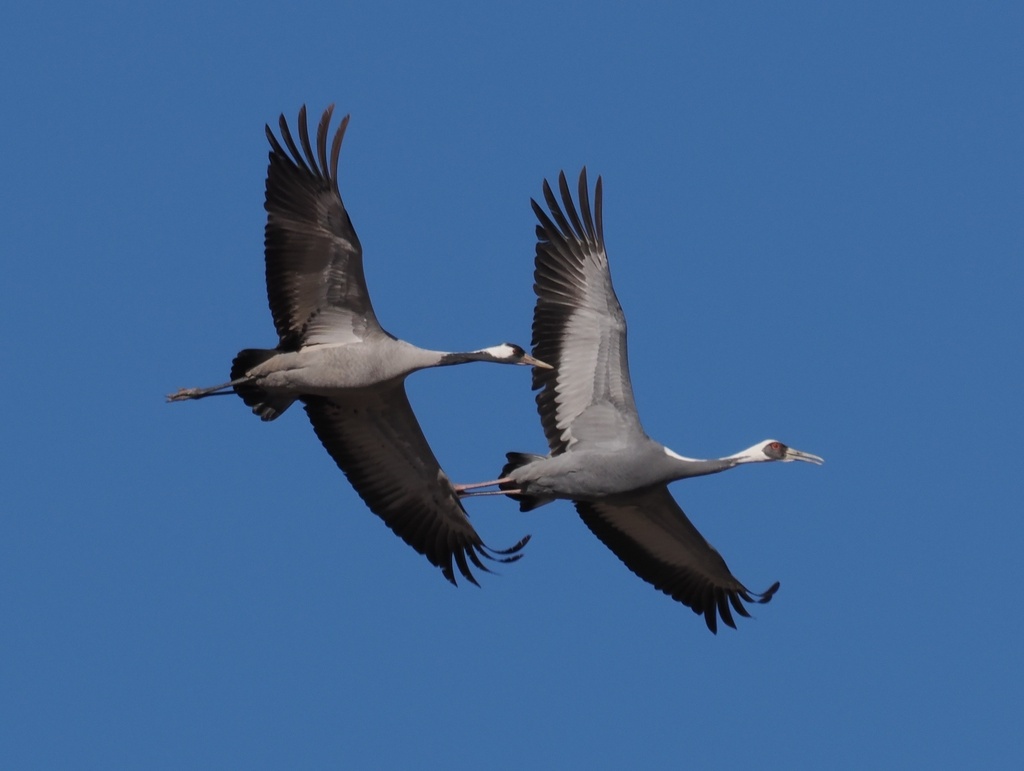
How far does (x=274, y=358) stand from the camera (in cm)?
1888

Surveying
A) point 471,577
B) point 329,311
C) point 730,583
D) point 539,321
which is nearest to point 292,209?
point 329,311

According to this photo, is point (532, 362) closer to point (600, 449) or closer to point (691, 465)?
point (600, 449)

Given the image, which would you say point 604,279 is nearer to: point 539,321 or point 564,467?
point 539,321

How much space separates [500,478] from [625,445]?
4.01ft

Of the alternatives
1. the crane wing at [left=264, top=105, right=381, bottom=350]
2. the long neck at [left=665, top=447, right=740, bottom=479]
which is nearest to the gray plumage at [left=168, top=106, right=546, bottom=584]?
the crane wing at [left=264, top=105, right=381, bottom=350]

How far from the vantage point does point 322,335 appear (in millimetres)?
18828

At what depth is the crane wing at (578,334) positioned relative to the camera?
19797 millimetres

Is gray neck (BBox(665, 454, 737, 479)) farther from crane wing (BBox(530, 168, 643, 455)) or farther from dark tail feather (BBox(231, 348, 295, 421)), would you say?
dark tail feather (BBox(231, 348, 295, 421))

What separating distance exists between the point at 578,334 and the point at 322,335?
267 centimetres

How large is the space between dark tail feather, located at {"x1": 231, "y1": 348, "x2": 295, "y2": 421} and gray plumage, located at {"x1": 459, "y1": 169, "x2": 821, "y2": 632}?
7.00 feet

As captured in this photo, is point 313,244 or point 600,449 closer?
point 313,244

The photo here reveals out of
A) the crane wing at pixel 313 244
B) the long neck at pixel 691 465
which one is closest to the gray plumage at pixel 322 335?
the crane wing at pixel 313 244

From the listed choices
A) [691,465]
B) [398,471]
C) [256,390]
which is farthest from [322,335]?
[691,465]

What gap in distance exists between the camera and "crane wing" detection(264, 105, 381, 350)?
1850 centimetres
